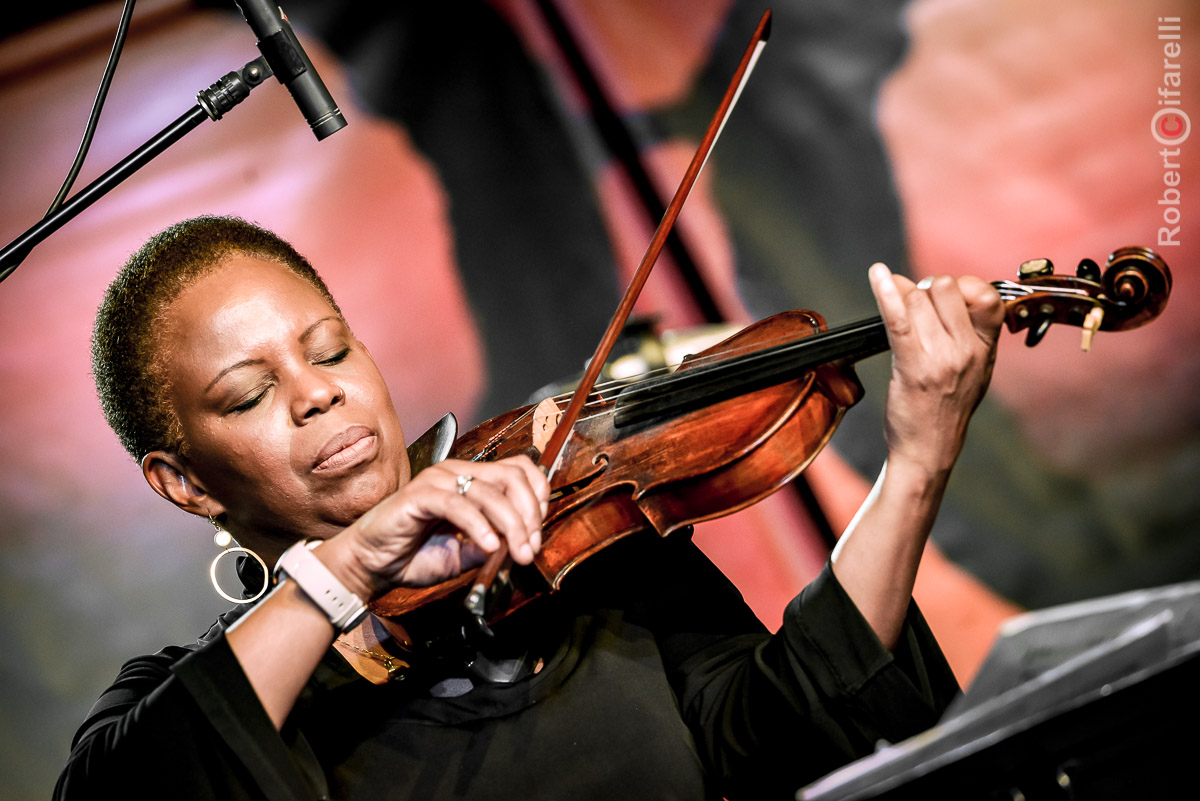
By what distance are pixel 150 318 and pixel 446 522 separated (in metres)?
0.74

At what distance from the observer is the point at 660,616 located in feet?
5.22

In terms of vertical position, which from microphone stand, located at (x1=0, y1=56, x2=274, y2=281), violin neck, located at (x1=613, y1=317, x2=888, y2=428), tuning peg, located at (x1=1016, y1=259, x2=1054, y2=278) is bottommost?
tuning peg, located at (x1=1016, y1=259, x2=1054, y2=278)

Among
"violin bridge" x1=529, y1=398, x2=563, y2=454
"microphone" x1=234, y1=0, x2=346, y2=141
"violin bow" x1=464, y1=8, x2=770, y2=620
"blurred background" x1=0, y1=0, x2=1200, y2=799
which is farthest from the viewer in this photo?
"blurred background" x1=0, y1=0, x2=1200, y2=799

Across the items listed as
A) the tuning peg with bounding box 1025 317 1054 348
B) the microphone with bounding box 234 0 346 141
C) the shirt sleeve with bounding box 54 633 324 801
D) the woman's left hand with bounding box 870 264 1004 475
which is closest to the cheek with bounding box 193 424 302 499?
the shirt sleeve with bounding box 54 633 324 801

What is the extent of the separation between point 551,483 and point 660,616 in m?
0.40

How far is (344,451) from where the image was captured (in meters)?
1.45

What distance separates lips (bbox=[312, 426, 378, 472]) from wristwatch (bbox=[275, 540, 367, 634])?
0.28 meters

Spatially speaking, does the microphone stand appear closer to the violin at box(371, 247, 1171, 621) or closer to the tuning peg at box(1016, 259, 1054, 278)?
the violin at box(371, 247, 1171, 621)

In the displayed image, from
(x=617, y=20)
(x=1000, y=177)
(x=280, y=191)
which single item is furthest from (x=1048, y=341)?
(x=280, y=191)

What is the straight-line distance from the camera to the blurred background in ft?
7.65

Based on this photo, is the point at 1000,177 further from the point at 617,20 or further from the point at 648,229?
the point at 617,20

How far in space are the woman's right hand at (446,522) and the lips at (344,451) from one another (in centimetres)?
28

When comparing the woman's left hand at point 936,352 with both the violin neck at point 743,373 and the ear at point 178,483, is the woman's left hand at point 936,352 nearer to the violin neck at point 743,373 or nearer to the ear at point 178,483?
the violin neck at point 743,373

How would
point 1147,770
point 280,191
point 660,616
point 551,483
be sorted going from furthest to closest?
point 280,191 → point 660,616 → point 551,483 → point 1147,770
